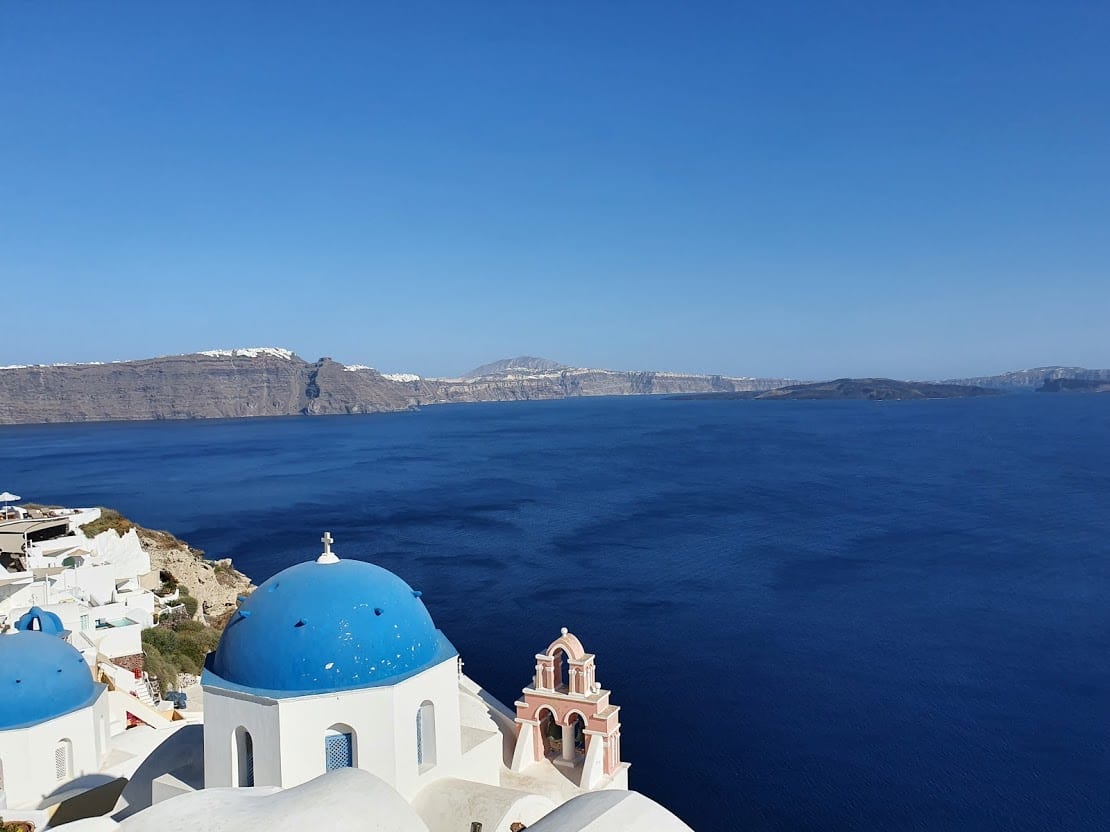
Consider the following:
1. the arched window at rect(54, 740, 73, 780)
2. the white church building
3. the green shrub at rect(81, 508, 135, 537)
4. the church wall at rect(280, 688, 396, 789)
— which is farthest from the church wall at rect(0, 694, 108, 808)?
the green shrub at rect(81, 508, 135, 537)

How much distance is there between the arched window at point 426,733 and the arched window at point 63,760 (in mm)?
5063

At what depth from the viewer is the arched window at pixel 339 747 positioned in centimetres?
746

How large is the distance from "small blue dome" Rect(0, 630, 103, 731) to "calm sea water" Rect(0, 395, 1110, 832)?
10453 mm

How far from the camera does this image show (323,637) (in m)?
7.56

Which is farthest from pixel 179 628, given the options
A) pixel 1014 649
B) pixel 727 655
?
pixel 1014 649

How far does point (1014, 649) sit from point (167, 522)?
38.5 metres

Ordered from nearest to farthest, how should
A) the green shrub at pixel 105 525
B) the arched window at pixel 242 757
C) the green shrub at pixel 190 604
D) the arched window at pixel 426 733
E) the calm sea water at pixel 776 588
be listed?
the arched window at pixel 242 757 < the arched window at pixel 426 733 < the calm sea water at pixel 776 588 < the green shrub at pixel 190 604 < the green shrub at pixel 105 525

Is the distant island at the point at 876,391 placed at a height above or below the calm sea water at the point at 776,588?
above

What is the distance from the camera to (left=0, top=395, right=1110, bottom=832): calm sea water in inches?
A: 666

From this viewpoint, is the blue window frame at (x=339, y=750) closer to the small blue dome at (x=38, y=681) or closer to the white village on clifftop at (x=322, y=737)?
the white village on clifftop at (x=322, y=737)

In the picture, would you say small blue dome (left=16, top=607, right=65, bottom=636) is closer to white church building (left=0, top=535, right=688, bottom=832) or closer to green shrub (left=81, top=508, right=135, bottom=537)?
white church building (left=0, top=535, right=688, bottom=832)

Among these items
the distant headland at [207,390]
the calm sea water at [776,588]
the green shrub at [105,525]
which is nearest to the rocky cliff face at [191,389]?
the distant headland at [207,390]

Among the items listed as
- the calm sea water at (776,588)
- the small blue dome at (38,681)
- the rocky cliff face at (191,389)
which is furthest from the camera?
the rocky cliff face at (191,389)

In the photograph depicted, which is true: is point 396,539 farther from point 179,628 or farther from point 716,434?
point 716,434
